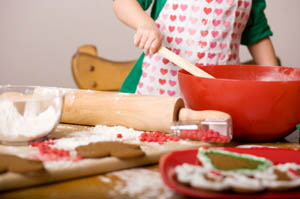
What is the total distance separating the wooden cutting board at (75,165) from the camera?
496 millimetres

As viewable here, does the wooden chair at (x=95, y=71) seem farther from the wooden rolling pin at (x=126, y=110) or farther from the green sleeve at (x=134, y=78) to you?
the wooden rolling pin at (x=126, y=110)

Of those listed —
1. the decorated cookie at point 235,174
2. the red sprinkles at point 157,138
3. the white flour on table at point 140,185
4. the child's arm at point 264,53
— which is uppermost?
the child's arm at point 264,53

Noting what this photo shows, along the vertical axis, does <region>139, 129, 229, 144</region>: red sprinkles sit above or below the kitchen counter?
above

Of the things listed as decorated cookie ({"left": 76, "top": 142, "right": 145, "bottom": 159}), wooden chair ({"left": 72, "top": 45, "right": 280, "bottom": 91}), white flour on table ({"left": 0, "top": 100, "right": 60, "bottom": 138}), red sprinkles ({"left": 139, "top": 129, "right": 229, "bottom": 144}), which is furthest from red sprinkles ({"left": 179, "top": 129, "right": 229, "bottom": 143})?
wooden chair ({"left": 72, "top": 45, "right": 280, "bottom": 91})

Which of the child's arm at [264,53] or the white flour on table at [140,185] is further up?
the child's arm at [264,53]

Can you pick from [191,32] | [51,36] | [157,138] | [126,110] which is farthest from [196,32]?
[51,36]

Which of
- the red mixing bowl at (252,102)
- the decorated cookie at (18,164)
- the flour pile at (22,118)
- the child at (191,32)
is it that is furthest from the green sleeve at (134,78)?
the decorated cookie at (18,164)

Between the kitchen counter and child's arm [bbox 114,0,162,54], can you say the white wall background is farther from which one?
the kitchen counter

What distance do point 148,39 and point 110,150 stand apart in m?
0.35

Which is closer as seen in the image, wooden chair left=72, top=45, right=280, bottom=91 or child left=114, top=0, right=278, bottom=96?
child left=114, top=0, right=278, bottom=96

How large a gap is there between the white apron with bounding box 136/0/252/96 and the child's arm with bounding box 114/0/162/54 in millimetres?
122

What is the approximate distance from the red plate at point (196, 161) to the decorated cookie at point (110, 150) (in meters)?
0.07

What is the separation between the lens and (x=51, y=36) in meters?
2.04

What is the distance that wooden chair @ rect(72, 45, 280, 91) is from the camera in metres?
1.46
